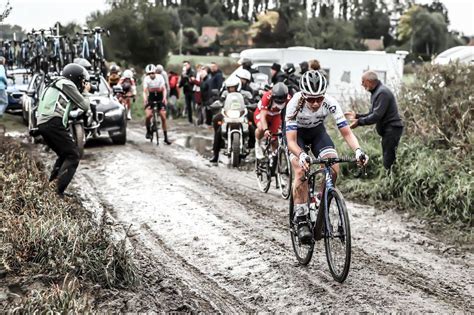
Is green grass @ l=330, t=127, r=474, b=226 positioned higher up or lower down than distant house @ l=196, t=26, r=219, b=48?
lower down

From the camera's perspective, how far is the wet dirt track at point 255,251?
589 centimetres

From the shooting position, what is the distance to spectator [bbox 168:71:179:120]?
941 inches

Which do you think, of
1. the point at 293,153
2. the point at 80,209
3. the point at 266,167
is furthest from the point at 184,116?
the point at 293,153

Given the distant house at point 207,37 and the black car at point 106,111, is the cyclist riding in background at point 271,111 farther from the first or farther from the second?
the distant house at point 207,37

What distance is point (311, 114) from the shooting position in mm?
7016

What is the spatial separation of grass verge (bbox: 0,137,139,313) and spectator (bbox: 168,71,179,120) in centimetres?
1698

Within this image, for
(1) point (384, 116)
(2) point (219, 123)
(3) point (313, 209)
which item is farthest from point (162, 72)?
(3) point (313, 209)

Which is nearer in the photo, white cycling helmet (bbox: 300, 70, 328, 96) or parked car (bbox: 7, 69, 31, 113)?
white cycling helmet (bbox: 300, 70, 328, 96)

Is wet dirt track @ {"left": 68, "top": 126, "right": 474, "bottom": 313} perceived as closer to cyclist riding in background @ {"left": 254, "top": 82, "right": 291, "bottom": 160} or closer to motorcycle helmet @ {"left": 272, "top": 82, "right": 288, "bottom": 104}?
cyclist riding in background @ {"left": 254, "top": 82, "right": 291, "bottom": 160}

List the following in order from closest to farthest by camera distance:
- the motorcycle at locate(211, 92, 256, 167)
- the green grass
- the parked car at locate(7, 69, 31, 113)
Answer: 1. the green grass
2. the motorcycle at locate(211, 92, 256, 167)
3. the parked car at locate(7, 69, 31, 113)

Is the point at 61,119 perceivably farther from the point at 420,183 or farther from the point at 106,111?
the point at 106,111

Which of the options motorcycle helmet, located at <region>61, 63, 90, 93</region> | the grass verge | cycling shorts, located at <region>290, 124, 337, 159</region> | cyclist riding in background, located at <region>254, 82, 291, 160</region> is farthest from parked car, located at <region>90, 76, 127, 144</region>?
cycling shorts, located at <region>290, 124, 337, 159</region>

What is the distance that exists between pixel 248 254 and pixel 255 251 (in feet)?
0.44

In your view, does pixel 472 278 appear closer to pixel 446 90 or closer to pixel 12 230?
pixel 12 230
